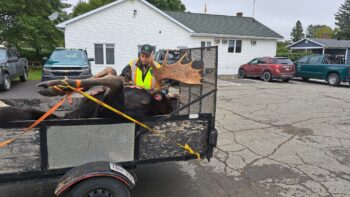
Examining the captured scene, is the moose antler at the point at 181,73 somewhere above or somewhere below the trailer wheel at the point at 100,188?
above

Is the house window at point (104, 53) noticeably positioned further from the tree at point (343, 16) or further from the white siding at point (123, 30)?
the tree at point (343, 16)

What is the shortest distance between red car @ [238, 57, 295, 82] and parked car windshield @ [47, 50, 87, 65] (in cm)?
1216

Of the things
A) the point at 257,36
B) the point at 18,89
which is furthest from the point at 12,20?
the point at 257,36

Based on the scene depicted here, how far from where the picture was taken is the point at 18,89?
42.0 feet

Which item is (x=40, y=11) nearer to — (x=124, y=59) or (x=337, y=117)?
(x=124, y=59)

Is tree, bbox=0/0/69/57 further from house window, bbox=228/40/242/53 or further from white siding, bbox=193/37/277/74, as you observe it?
house window, bbox=228/40/242/53

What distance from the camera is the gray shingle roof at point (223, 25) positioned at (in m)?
23.6

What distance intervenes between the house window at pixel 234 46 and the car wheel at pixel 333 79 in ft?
27.4

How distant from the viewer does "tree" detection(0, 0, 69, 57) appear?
800 inches

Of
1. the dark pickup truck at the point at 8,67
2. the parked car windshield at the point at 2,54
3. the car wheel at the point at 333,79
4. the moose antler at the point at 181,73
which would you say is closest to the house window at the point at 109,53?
the dark pickup truck at the point at 8,67

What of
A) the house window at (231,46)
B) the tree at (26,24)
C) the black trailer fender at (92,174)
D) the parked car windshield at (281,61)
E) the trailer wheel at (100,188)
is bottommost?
the trailer wheel at (100,188)

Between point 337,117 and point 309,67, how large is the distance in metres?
11.7

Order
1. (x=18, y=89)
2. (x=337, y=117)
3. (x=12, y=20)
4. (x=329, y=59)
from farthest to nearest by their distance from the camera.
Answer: (x=12, y=20) → (x=329, y=59) → (x=18, y=89) → (x=337, y=117)

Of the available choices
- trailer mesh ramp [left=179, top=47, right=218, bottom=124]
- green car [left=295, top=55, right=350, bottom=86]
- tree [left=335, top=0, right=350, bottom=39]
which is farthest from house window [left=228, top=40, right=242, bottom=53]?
tree [left=335, top=0, right=350, bottom=39]
